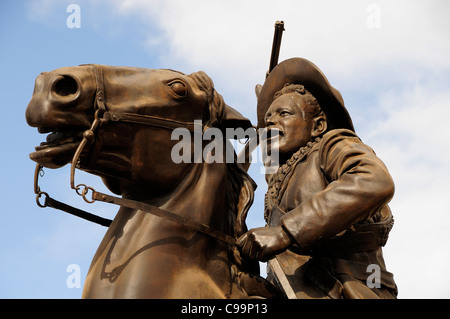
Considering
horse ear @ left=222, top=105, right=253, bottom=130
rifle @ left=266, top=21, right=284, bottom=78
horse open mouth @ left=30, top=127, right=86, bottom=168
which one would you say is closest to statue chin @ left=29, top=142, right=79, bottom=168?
horse open mouth @ left=30, top=127, right=86, bottom=168

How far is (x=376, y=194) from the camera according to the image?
3154mm

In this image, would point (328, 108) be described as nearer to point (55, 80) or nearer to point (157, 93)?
point (157, 93)

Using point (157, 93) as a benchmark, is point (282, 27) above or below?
above

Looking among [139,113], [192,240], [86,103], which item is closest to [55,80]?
[86,103]

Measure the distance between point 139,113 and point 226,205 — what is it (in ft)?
2.35

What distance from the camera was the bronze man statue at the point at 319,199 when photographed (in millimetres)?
3146

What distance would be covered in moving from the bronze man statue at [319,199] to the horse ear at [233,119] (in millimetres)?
207

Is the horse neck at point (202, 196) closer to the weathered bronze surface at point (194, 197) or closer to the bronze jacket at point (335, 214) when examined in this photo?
the weathered bronze surface at point (194, 197)

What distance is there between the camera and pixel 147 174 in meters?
3.32

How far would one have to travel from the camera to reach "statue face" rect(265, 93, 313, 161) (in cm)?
387

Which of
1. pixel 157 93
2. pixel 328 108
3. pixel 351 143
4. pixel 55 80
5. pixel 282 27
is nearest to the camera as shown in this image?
pixel 55 80

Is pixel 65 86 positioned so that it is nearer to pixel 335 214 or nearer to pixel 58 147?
pixel 58 147

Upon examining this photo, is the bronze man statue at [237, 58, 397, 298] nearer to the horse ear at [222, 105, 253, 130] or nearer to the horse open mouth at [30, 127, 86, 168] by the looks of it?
the horse ear at [222, 105, 253, 130]

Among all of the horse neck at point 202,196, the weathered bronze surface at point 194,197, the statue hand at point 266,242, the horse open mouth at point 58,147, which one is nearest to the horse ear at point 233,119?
the weathered bronze surface at point 194,197
